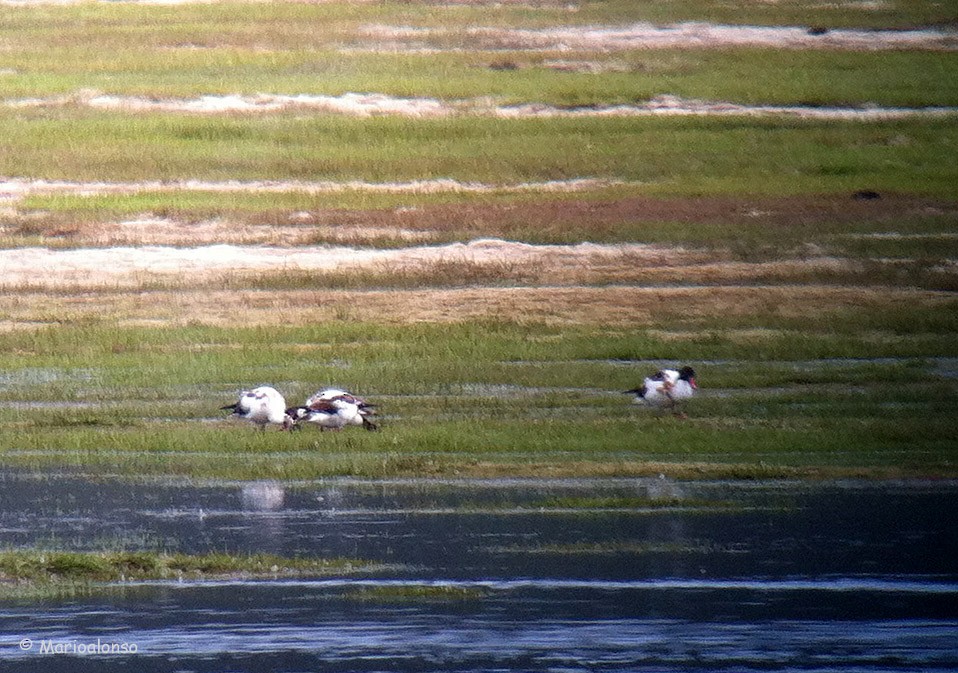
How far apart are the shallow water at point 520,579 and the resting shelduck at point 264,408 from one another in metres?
1.72

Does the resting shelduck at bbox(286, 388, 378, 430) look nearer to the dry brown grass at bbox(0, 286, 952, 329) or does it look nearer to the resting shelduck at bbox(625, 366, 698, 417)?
the resting shelduck at bbox(625, 366, 698, 417)

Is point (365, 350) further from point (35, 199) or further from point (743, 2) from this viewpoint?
point (743, 2)

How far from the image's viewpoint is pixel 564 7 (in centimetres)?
3228

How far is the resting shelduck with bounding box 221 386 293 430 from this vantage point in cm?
1578

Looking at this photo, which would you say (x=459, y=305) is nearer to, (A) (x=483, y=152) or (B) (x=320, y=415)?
(B) (x=320, y=415)

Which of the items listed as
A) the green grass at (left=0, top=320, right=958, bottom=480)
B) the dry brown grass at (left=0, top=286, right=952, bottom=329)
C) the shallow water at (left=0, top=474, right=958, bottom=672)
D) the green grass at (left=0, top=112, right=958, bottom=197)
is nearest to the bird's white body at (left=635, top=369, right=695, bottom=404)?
the green grass at (left=0, top=320, right=958, bottom=480)

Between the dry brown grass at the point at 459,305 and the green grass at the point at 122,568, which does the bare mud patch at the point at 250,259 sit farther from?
the green grass at the point at 122,568

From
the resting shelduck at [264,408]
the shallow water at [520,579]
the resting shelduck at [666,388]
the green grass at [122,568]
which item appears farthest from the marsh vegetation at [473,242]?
the green grass at [122,568]

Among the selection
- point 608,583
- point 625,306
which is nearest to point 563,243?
point 625,306

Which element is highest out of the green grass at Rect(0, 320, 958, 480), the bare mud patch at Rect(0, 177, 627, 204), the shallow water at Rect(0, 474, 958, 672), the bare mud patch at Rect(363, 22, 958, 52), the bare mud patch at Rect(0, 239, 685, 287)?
the bare mud patch at Rect(363, 22, 958, 52)

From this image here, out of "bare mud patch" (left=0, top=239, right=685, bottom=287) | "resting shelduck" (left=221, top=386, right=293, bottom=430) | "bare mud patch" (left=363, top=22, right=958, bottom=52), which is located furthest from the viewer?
"bare mud patch" (left=363, top=22, right=958, bottom=52)

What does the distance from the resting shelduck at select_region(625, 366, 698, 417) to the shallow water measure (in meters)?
2.37

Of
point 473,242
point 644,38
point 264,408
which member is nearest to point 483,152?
point 473,242

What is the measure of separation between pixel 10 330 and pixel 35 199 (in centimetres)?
518
